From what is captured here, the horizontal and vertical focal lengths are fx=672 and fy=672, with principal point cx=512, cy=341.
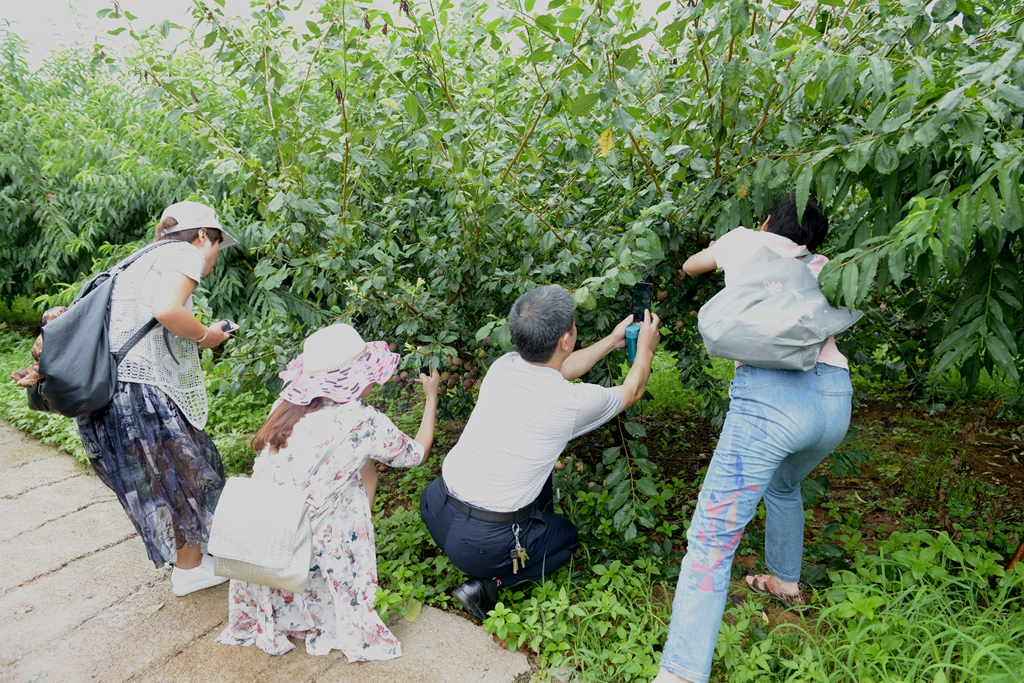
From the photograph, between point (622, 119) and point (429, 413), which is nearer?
point (622, 119)

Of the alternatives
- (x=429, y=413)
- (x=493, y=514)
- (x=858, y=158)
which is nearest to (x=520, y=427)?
(x=493, y=514)

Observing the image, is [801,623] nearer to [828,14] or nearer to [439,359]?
[439,359]

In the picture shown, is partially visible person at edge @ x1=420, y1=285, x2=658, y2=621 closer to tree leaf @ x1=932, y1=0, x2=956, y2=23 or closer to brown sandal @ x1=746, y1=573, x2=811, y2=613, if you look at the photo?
brown sandal @ x1=746, y1=573, x2=811, y2=613

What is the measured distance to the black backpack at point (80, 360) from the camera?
97.0 inches

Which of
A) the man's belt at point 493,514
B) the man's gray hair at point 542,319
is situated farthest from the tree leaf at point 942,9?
the man's belt at point 493,514

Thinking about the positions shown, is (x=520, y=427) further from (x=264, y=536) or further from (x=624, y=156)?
(x=624, y=156)

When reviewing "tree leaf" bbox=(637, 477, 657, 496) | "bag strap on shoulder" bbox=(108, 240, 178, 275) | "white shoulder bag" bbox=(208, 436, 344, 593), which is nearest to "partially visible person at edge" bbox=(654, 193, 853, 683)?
"tree leaf" bbox=(637, 477, 657, 496)

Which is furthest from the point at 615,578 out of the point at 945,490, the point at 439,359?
the point at 945,490

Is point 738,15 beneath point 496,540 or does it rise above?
above

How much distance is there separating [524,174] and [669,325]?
0.86 m

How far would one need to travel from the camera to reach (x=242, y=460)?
4.30 meters

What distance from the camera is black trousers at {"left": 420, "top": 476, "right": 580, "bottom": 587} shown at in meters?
2.50

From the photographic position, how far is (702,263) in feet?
7.73

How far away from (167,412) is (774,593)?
248 cm
